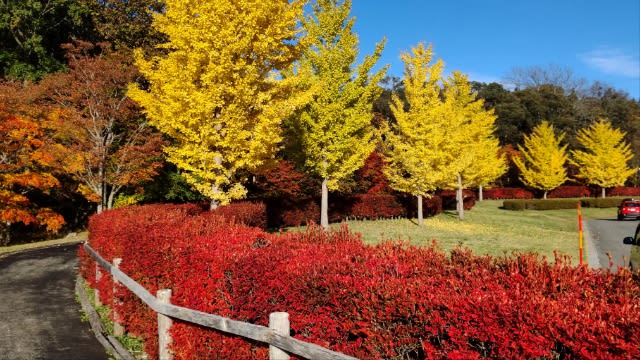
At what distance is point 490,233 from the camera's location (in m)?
25.8

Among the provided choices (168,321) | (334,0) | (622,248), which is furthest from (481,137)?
(168,321)

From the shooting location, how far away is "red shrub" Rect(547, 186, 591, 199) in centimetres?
5788

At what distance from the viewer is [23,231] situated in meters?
28.5

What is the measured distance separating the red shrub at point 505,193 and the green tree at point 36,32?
47763mm

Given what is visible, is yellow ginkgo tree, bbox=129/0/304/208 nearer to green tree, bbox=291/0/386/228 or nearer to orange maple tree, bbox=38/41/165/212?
green tree, bbox=291/0/386/228

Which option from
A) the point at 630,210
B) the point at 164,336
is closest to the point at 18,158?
the point at 164,336

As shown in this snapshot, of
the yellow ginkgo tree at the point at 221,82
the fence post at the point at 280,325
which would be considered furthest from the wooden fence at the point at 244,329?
the yellow ginkgo tree at the point at 221,82

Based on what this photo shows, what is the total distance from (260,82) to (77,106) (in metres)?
12.8

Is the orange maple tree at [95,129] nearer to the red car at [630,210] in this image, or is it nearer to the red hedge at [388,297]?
the red hedge at [388,297]

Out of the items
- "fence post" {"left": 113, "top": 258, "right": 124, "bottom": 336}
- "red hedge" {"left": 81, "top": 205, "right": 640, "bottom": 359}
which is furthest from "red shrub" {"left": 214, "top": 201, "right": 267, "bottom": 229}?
"red hedge" {"left": 81, "top": 205, "right": 640, "bottom": 359}

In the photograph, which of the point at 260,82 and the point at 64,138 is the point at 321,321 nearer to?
the point at 260,82

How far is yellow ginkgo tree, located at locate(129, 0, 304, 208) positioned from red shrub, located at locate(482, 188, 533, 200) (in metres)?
48.3

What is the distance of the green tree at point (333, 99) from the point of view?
71.2ft

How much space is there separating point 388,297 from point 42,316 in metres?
8.73
